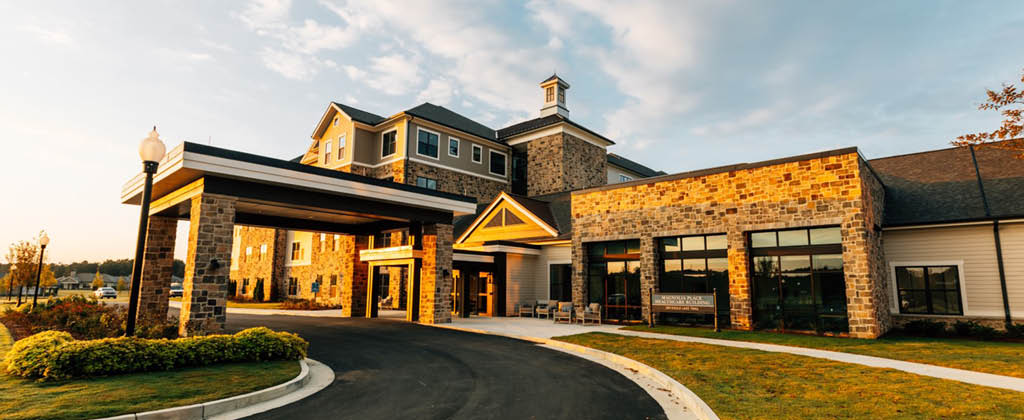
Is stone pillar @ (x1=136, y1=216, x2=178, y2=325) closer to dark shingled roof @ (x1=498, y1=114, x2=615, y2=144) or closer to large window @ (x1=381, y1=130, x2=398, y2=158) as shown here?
large window @ (x1=381, y1=130, x2=398, y2=158)

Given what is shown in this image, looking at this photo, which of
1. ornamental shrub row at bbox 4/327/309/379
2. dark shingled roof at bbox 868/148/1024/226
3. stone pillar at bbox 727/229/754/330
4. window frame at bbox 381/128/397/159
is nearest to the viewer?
ornamental shrub row at bbox 4/327/309/379

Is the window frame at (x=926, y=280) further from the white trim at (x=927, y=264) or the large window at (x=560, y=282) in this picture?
the large window at (x=560, y=282)

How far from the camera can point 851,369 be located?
1041cm

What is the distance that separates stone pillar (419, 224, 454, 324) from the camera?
20.8 metres

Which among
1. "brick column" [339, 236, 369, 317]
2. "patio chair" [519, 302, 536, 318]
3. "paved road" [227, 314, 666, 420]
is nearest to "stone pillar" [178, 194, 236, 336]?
"paved road" [227, 314, 666, 420]

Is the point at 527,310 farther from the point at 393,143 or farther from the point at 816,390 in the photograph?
the point at 816,390

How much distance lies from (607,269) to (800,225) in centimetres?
803

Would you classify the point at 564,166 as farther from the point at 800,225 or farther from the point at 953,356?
the point at 953,356

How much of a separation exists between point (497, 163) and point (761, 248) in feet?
80.3

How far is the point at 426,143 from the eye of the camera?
3406 centimetres

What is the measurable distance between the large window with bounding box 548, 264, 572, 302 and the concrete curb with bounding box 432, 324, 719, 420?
7.34 metres

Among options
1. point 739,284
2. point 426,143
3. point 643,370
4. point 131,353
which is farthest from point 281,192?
point 426,143

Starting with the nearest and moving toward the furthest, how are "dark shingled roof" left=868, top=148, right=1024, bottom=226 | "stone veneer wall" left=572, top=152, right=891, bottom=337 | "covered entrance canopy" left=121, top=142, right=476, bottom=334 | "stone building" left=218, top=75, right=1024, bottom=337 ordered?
"covered entrance canopy" left=121, top=142, right=476, bottom=334 → "stone veneer wall" left=572, top=152, right=891, bottom=337 → "stone building" left=218, top=75, right=1024, bottom=337 → "dark shingled roof" left=868, top=148, right=1024, bottom=226

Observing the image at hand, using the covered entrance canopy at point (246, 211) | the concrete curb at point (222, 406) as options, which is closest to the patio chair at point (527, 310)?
the covered entrance canopy at point (246, 211)
